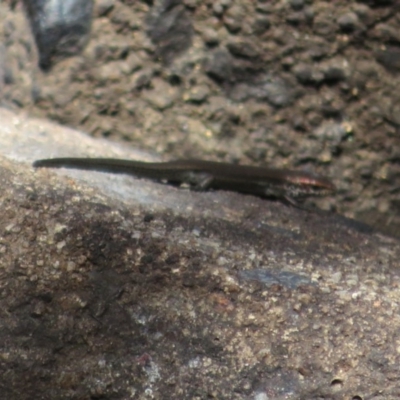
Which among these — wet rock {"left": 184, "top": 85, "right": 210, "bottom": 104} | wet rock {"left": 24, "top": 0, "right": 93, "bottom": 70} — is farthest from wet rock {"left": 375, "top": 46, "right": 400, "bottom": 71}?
wet rock {"left": 24, "top": 0, "right": 93, "bottom": 70}

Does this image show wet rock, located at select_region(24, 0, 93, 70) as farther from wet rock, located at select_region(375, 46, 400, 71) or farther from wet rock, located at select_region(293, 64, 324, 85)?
wet rock, located at select_region(375, 46, 400, 71)

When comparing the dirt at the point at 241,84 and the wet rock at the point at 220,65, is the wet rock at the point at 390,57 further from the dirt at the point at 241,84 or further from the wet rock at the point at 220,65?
the wet rock at the point at 220,65

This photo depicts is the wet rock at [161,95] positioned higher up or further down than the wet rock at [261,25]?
further down

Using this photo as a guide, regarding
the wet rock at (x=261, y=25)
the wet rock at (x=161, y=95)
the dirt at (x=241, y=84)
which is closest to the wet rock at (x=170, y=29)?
the dirt at (x=241, y=84)

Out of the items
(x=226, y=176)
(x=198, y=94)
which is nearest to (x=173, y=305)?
(x=226, y=176)

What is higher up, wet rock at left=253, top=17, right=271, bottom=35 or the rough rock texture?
wet rock at left=253, top=17, right=271, bottom=35

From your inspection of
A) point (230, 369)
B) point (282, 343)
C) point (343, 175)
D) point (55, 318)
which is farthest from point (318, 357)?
point (343, 175)

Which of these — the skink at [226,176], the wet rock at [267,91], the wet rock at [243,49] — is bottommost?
the skink at [226,176]
